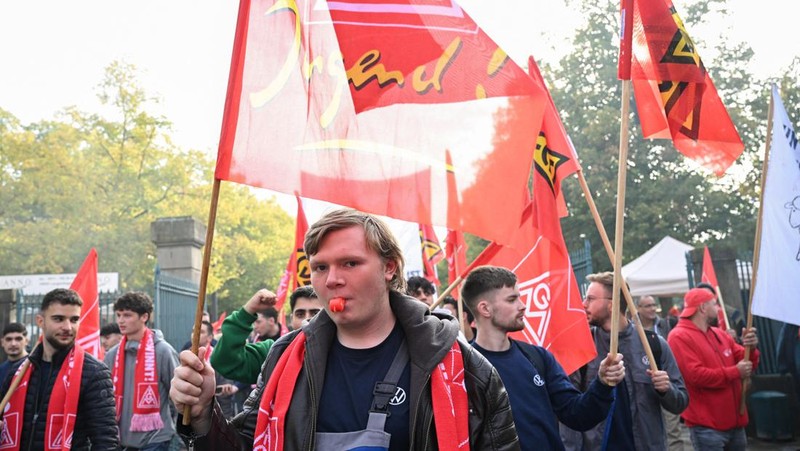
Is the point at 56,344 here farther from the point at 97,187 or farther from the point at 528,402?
the point at 97,187

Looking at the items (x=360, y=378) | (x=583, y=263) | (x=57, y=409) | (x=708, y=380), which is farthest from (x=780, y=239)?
(x=57, y=409)

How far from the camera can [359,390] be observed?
2.59m

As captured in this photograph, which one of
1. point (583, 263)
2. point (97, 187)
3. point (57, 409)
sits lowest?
point (57, 409)

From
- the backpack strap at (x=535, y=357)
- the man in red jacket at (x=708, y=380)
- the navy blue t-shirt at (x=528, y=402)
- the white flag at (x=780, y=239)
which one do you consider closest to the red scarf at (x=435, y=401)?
the navy blue t-shirt at (x=528, y=402)

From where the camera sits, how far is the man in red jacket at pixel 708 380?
6762mm

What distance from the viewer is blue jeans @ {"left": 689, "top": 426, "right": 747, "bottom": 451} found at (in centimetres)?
676

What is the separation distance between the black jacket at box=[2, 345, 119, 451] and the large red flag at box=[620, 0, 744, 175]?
163 inches

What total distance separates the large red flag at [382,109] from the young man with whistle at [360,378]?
0.69 m

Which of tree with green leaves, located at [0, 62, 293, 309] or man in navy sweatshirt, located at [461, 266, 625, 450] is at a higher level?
tree with green leaves, located at [0, 62, 293, 309]

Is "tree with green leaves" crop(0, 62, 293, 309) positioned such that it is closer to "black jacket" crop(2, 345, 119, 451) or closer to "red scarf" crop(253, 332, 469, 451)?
"black jacket" crop(2, 345, 119, 451)

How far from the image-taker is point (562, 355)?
549 cm

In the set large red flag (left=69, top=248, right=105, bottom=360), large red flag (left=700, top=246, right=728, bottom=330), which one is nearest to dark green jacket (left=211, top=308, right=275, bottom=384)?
large red flag (left=69, top=248, right=105, bottom=360)

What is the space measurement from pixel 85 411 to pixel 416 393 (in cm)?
370

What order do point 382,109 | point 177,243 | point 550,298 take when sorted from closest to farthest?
point 382,109 → point 550,298 → point 177,243
